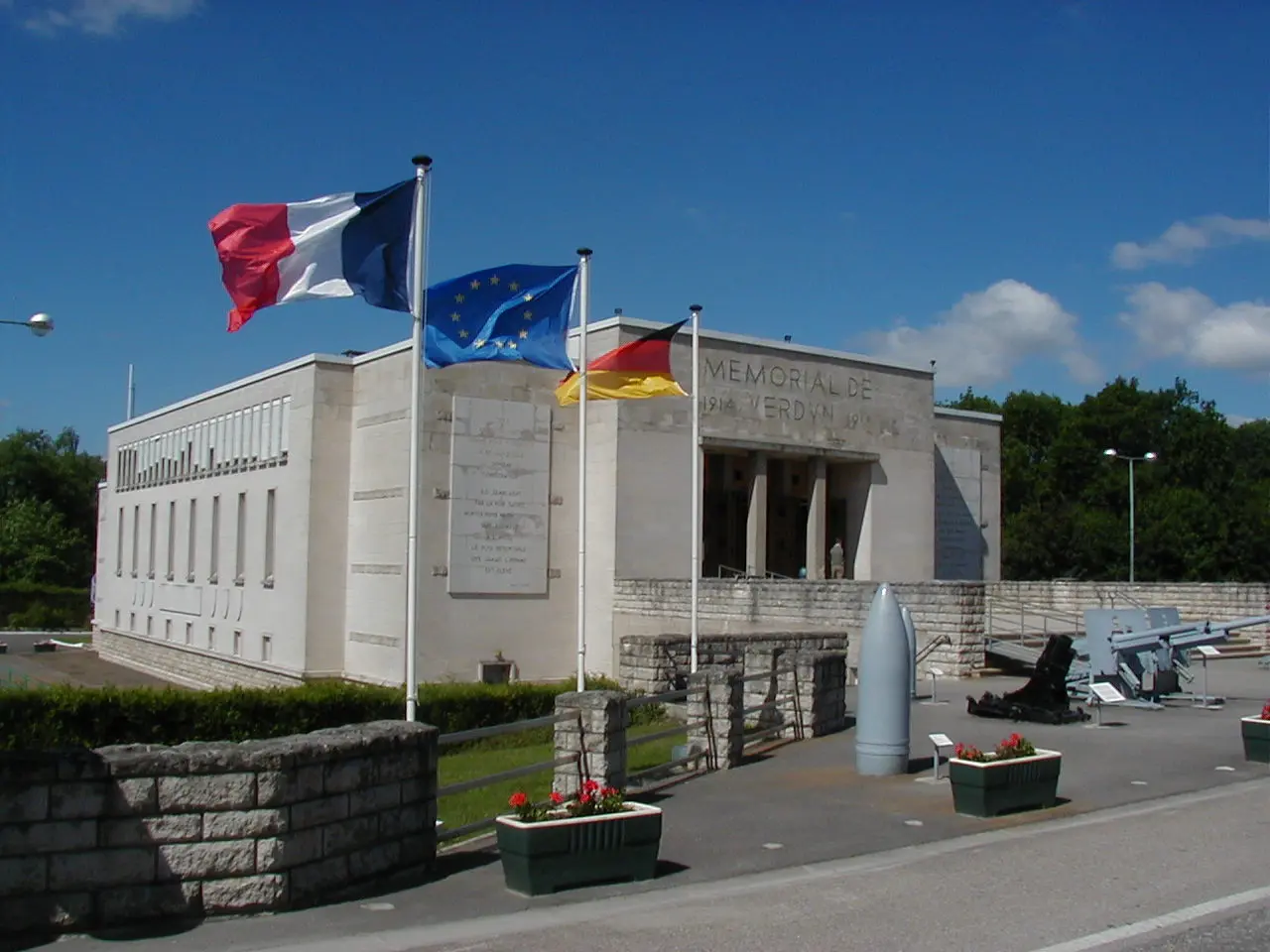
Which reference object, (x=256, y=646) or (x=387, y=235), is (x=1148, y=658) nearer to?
(x=387, y=235)

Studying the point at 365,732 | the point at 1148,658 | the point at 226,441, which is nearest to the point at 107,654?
the point at 226,441

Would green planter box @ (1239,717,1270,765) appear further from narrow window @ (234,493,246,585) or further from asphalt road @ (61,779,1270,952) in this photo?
narrow window @ (234,493,246,585)

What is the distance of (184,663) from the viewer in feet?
148

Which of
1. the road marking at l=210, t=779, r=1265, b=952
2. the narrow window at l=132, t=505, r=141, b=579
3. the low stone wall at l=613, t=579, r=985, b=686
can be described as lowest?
the road marking at l=210, t=779, r=1265, b=952

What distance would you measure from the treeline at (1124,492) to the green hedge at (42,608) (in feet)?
175

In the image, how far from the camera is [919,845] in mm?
11078

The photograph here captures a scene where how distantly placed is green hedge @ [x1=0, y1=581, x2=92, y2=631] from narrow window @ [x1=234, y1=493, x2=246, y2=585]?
42098mm

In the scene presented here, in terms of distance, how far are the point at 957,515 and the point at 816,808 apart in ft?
113

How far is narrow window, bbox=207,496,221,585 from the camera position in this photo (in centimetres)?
4204

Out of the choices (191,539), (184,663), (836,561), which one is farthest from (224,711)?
(191,539)

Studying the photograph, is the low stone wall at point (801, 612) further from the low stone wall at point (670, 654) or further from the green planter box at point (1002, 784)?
the green planter box at point (1002, 784)

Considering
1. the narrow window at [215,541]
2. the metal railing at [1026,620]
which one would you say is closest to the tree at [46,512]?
the narrow window at [215,541]

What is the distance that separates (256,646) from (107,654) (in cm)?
2057

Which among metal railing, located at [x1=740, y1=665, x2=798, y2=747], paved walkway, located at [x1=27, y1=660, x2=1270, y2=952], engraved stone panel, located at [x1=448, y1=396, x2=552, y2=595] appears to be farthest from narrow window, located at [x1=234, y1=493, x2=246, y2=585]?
metal railing, located at [x1=740, y1=665, x2=798, y2=747]
